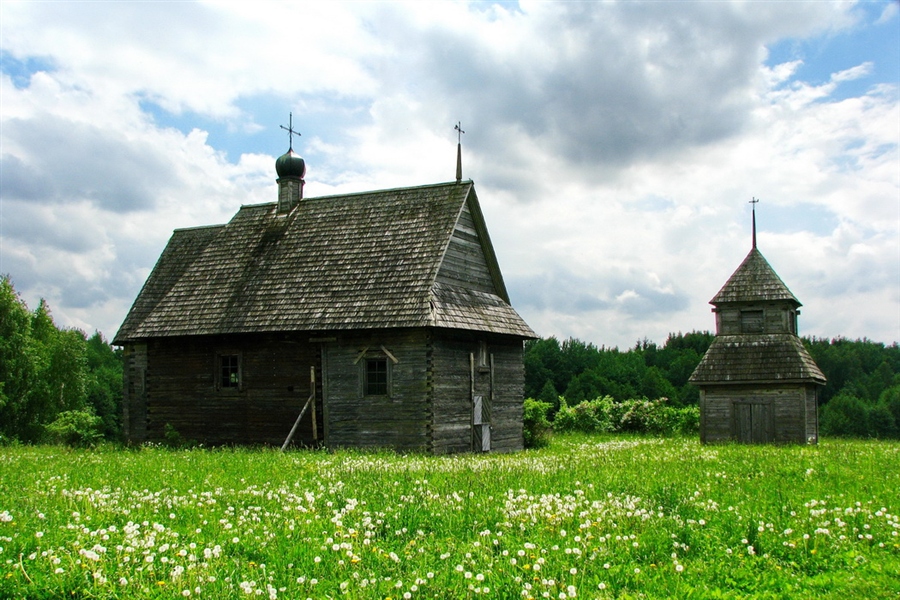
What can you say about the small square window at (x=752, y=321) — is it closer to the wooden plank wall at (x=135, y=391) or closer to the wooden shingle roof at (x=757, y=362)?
the wooden shingle roof at (x=757, y=362)

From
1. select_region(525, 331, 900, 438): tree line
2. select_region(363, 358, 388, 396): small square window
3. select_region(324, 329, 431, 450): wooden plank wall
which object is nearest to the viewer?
select_region(324, 329, 431, 450): wooden plank wall

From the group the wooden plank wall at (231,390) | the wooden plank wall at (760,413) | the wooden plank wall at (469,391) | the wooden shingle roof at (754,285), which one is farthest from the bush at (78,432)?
the wooden shingle roof at (754,285)

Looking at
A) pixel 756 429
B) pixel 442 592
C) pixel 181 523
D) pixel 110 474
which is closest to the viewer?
pixel 442 592

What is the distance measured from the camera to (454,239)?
2653cm

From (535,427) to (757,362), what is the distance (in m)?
8.56

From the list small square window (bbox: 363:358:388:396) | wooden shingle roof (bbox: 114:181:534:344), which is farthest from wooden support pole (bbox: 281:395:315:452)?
wooden shingle roof (bbox: 114:181:534:344)

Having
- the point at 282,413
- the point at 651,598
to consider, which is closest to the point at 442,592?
the point at 651,598

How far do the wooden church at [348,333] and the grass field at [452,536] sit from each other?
31.7 ft

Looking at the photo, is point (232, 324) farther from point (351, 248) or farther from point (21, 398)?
point (21, 398)

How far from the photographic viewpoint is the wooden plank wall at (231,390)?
83.7ft

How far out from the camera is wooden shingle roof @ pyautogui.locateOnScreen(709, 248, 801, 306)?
3191 centimetres

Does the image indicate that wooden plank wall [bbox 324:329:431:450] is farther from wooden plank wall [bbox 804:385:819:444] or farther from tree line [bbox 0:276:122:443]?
wooden plank wall [bbox 804:385:819:444]

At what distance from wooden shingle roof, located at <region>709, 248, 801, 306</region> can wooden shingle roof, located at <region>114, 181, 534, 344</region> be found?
9137 mm

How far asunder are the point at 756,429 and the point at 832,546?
74.6 feet
